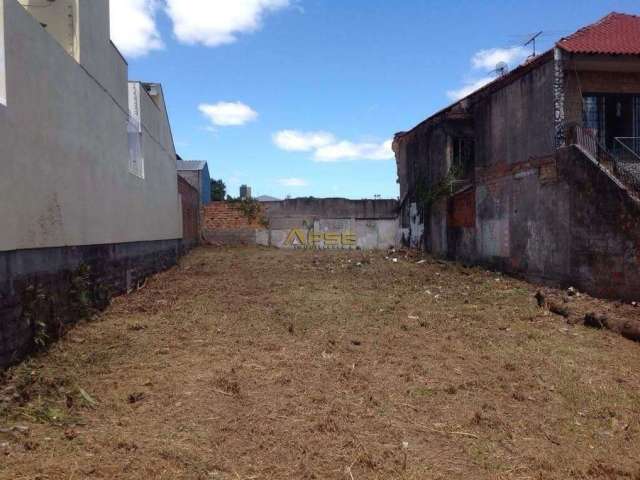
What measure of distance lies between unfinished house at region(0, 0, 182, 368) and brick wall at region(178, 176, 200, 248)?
8435mm

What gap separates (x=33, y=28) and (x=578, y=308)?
29.8ft

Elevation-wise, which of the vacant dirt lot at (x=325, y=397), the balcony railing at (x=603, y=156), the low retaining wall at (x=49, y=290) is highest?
the balcony railing at (x=603, y=156)

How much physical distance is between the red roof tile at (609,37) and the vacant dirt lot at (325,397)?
19.6ft

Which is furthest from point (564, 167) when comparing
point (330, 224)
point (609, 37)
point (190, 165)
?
point (190, 165)

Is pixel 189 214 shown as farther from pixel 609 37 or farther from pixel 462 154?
pixel 609 37

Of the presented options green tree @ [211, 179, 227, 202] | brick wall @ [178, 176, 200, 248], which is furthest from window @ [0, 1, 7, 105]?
green tree @ [211, 179, 227, 202]

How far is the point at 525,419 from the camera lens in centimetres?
429

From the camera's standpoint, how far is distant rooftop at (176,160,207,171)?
32.8 meters

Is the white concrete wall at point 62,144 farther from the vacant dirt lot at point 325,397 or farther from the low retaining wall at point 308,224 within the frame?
the low retaining wall at point 308,224

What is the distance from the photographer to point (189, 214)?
22.6m

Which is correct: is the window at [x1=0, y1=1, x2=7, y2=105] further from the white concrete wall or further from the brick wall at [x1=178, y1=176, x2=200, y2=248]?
the brick wall at [x1=178, y1=176, x2=200, y2=248]

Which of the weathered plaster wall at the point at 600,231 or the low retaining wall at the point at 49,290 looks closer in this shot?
the low retaining wall at the point at 49,290

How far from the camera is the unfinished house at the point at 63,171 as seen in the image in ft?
16.8

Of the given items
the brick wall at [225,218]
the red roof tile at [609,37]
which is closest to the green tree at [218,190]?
the brick wall at [225,218]
